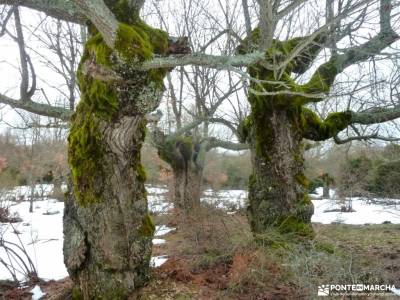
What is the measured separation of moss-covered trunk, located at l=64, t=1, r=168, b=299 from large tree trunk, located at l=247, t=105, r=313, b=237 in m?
2.39

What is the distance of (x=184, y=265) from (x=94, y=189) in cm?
172

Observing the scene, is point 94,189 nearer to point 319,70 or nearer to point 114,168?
point 114,168

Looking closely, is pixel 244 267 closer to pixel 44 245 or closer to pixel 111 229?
pixel 111 229

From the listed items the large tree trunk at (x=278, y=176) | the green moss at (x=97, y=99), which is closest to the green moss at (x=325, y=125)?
the large tree trunk at (x=278, y=176)

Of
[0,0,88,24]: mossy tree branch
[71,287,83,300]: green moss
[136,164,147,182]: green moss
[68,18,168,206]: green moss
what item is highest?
[0,0,88,24]: mossy tree branch

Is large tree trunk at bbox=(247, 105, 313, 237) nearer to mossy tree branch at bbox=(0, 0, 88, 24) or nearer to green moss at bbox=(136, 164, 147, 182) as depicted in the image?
green moss at bbox=(136, 164, 147, 182)

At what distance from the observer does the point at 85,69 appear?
12.6ft

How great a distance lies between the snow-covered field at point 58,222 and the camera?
21.5 feet

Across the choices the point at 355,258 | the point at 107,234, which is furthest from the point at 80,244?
the point at 355,258

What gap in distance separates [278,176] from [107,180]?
2.91m

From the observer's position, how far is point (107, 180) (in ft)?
13.0

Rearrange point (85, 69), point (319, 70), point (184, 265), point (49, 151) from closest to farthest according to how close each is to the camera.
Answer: point (85, 69) → point (184, 265) → point (319, 70) → point (49, 151)

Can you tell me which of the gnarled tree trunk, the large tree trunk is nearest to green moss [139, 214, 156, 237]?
the large tree trunk

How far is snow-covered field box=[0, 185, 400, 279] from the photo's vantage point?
6547mm
